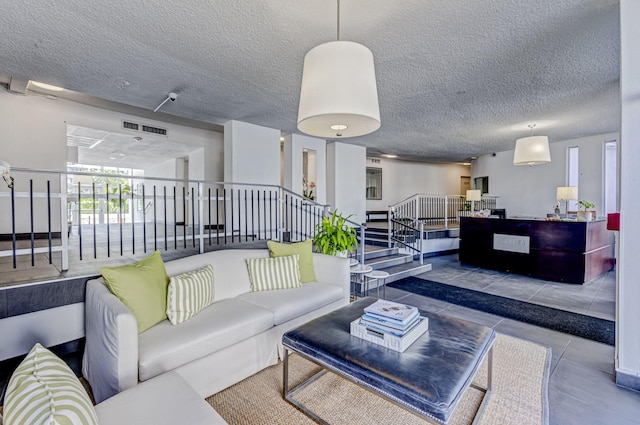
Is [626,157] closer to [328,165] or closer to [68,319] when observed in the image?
[68,319]

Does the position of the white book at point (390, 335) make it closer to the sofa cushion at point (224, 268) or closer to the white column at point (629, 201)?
the sofa cushion at point (224, 268)

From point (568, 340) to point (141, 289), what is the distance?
4.11 m

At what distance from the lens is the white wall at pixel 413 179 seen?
11602 mm

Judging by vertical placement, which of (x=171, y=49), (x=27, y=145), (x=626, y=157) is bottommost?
(x=626, y=157)

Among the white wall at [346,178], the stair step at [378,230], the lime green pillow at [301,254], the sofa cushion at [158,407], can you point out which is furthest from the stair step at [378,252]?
the sofa cushion at [158,407]

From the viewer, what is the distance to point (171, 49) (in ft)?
10.3

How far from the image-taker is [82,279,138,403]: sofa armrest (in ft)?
5.93

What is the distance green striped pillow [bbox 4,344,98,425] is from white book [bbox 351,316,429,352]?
145cm

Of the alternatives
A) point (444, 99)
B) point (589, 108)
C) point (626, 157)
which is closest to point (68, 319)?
point (626, 157)

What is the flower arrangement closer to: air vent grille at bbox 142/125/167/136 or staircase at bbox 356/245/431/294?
staircase at bbox 356/245/431/294

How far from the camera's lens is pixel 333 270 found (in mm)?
3520

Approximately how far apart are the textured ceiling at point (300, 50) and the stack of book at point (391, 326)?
2420 mm

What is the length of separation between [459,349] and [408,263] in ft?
15.4

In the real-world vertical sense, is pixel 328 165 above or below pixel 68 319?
above
